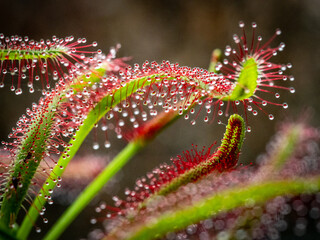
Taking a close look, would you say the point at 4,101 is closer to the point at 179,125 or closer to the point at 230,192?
the point at 179,125

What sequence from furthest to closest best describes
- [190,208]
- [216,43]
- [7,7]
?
[216,43] → [7,7] → [190,208]

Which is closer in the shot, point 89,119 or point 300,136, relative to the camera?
point 89,119

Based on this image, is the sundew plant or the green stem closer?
the sundew plant

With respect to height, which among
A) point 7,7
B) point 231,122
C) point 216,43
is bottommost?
point 231,122

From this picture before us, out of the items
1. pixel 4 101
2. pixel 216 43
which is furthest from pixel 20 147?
pixel 216 43

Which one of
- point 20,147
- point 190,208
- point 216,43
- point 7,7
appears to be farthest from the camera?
point 216,43

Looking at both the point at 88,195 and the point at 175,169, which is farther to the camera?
the point at 88,195

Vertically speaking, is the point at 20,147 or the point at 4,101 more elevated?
the point at 4,101

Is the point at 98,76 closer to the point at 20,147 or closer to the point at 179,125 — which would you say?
the point at 20,147

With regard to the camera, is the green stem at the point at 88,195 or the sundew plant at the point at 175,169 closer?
→ the sundew plant at the point at 175,169
